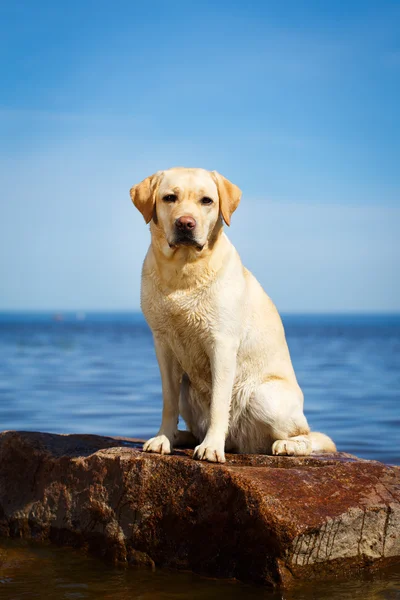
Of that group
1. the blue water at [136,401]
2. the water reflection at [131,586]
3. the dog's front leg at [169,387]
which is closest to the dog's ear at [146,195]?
the dog's front leg at [169,387]

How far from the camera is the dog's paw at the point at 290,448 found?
19.4 ft

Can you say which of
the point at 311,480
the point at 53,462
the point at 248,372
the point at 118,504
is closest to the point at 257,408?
the point at 248,372

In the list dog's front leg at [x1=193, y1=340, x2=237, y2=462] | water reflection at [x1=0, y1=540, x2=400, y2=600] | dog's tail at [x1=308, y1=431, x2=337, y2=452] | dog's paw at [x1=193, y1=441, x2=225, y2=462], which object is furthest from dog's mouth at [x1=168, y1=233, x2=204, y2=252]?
water reflection at [x1=0, y1=540, x2=400, y2=600]

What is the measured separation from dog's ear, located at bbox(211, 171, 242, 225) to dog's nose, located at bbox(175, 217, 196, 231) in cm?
41

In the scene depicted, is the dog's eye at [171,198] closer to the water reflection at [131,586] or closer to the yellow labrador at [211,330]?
the yellow labrador at [211,330]

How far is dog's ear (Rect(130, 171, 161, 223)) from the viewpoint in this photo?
5695 millimetres

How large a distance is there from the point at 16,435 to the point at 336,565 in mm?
2872

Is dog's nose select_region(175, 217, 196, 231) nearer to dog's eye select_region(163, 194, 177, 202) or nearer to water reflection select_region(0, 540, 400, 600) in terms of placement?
dog's eye select_region(163, 194, 177, 202)

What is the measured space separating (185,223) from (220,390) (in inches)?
47.8

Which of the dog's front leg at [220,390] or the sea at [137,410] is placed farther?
the dog's front leg at [220,390]

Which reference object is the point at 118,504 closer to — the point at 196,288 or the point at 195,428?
the point at 195,428

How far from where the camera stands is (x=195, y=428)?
6.38 metres

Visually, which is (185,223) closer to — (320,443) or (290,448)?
(290,448)

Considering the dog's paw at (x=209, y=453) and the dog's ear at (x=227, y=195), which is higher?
the dog's ear at (x=227, y=195)
